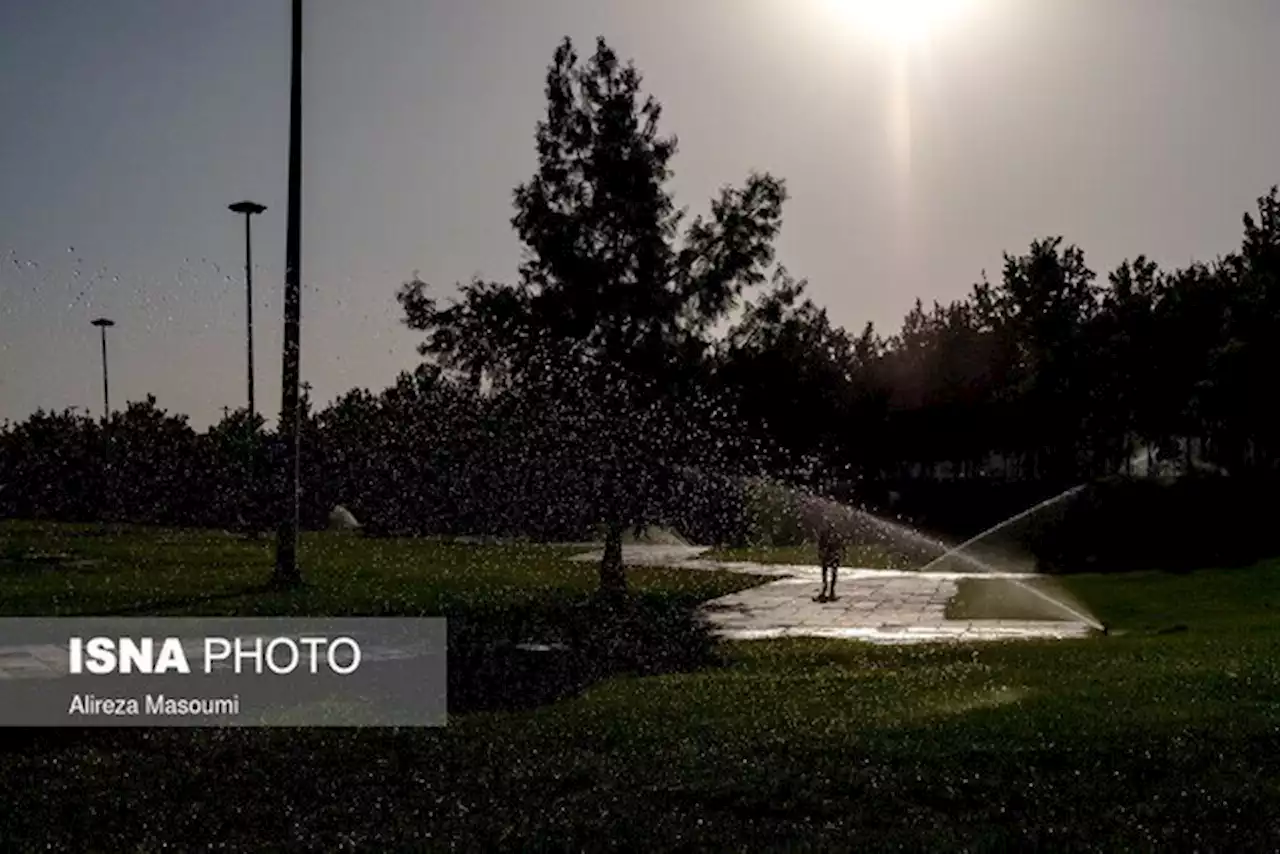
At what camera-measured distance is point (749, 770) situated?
971 cm

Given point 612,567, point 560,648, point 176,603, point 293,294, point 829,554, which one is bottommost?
point 560,648

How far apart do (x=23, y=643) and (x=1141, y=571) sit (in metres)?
21.2

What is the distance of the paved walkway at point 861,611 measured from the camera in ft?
65.7

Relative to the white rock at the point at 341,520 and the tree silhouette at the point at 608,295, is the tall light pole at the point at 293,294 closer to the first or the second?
the tree silhouette at the point at 608,295

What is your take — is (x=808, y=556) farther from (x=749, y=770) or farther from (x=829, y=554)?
(x=749, y=770)

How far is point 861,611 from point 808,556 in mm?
15497

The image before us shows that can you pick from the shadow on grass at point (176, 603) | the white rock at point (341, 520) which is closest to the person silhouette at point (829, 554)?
the shadow on grass at point (176, 603)

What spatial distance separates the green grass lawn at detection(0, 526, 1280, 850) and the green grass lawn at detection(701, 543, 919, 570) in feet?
71.2

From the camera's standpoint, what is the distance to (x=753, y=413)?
29438 mm

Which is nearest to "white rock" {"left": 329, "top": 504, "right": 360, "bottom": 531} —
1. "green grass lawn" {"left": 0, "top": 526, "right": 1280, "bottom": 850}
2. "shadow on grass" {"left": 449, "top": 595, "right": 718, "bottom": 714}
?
"shadow on grass" {"left": 449, "top": 595, "right": 718, "bottom": 714}

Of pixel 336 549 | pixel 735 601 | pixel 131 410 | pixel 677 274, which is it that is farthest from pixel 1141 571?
pixel 131 410

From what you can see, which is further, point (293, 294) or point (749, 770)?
point (293, 294)

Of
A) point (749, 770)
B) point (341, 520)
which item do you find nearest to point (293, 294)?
point (749, 770)

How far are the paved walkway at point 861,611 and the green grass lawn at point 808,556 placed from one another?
241cm
